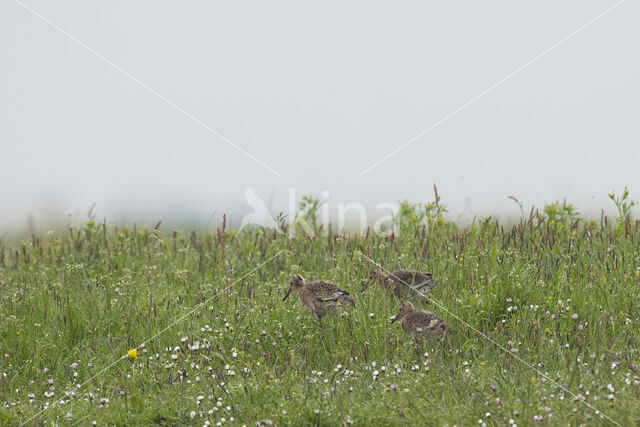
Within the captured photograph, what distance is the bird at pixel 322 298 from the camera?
7117mm

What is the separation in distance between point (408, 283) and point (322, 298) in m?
1.35

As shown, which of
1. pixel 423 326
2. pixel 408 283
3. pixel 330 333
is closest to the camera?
pixel 423 326

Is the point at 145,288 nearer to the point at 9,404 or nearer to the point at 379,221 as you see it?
the point at 9,404

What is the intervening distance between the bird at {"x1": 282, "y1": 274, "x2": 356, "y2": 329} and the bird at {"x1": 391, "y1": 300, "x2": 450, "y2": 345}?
768 millimetres

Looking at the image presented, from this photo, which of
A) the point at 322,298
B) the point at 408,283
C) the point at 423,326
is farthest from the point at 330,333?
the point at 408,283

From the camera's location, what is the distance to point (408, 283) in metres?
7.97

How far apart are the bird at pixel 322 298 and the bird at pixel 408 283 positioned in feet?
2.31

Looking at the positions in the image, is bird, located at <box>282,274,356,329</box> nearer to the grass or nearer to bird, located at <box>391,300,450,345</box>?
the grass

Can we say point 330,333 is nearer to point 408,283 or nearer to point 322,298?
point 322,298

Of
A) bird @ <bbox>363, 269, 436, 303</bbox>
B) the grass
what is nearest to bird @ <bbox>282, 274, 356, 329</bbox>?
the grass

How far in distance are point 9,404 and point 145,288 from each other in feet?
8.49

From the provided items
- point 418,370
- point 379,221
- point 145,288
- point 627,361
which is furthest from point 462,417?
point 379,221

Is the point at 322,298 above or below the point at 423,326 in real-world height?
above

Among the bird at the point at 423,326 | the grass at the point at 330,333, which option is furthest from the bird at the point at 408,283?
the bird at the point at 423,326
